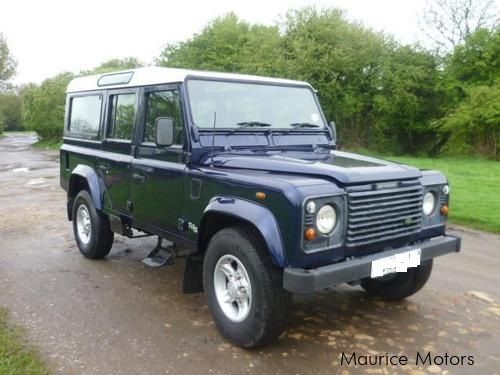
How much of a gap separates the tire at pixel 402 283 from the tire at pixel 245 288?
5.08 feet

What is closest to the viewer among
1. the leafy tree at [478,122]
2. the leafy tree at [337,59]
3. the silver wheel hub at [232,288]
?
the silver wheel hub at [232,288]

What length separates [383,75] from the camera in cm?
2566

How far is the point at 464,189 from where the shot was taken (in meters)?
11.1

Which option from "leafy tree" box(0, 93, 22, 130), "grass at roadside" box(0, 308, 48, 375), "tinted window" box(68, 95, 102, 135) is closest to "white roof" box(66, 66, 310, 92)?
"tinted window" box(68, 95, 102, 135)

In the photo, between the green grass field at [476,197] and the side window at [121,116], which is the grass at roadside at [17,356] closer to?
the side window at [121,116]

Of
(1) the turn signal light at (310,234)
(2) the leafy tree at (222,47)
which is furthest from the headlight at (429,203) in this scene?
(2) the leafy tree at (222,47)

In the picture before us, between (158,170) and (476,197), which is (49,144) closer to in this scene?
(476,197)

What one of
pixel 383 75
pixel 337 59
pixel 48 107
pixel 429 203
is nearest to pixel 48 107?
pixel 48 107

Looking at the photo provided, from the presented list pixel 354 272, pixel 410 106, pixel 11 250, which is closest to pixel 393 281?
pixel 354 272

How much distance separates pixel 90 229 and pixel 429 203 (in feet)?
12.9

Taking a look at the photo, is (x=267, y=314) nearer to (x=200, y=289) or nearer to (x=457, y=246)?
(x=200, y=289)

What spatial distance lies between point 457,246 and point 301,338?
1.51 metres

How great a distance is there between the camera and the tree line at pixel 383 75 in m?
24.0

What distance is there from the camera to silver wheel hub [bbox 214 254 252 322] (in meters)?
3.84
